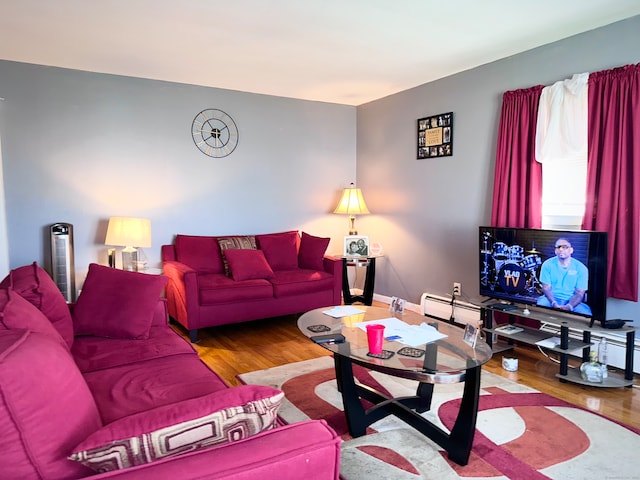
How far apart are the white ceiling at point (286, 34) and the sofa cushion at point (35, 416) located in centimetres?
230

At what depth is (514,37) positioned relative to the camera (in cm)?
332

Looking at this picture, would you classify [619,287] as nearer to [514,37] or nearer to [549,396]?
[549,396]

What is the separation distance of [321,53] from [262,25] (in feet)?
2.31

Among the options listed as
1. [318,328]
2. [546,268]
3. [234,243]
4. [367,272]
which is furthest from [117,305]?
[367,272]

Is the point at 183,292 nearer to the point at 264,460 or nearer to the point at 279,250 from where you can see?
the point at 279,250

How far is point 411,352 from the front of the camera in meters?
2.17

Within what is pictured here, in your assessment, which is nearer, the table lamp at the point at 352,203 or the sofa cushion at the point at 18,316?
the sofa cushion at the point at 18,316

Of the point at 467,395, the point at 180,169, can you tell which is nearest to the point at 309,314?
the point at 467,395

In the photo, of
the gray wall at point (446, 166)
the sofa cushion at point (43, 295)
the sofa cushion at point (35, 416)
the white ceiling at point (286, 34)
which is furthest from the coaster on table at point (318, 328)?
the white ceiling at point (286, 34)

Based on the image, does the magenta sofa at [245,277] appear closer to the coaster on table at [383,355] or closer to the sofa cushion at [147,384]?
the sofa cushion at [147,384]

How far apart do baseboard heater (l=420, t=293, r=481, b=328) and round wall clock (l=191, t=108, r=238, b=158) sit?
102 inches

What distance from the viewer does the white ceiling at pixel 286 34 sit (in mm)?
2770

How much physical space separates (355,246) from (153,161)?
2269mm

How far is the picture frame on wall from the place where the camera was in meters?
5.04
